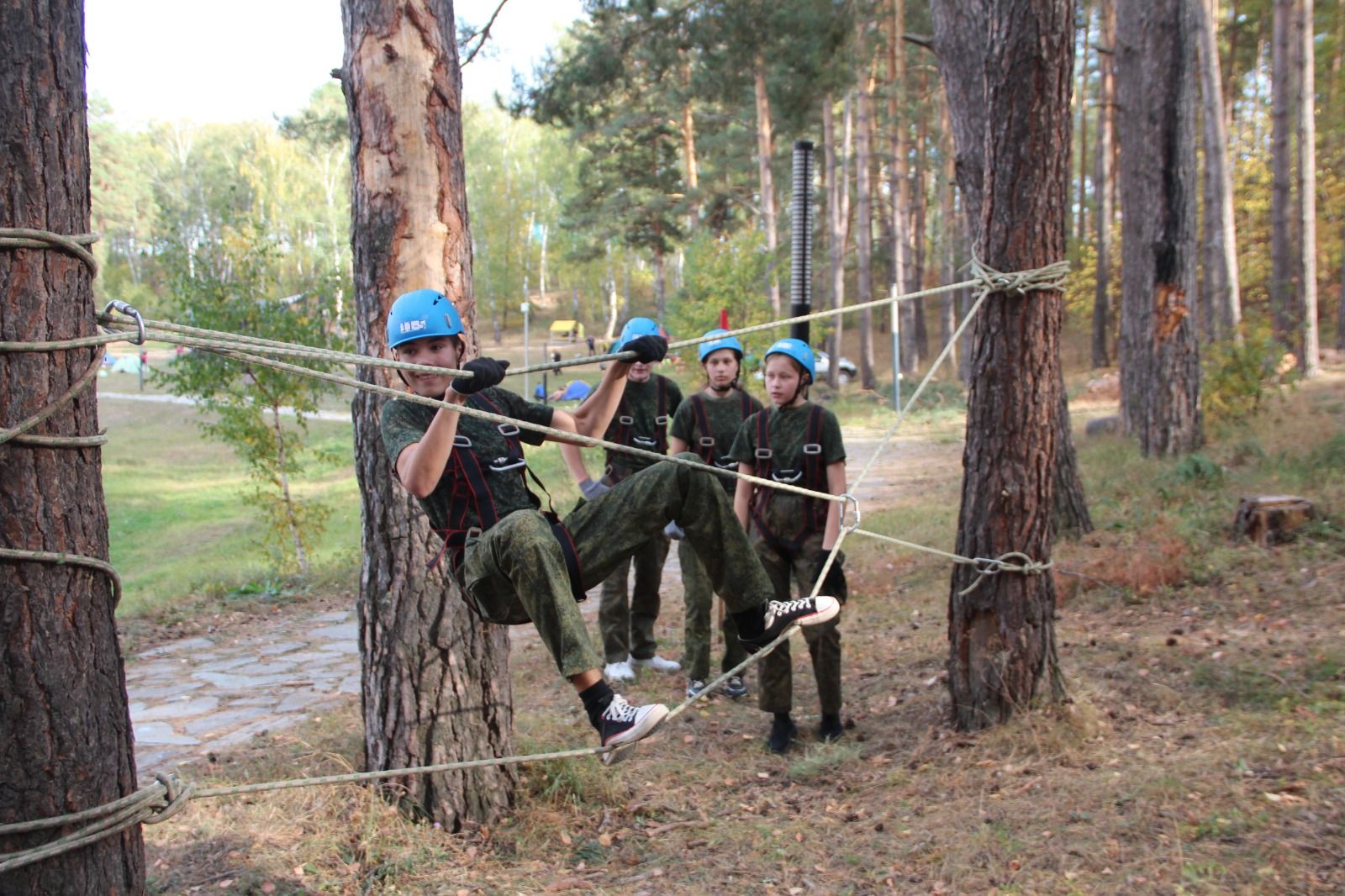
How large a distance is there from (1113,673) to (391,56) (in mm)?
4822

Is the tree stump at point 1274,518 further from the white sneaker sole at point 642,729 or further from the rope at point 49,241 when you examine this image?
the rope at point 49,241

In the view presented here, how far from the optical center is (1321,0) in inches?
1238

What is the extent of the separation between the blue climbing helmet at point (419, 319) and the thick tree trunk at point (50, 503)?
48.4 inches

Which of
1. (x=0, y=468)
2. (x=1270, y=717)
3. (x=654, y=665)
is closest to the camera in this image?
(x=0, y=468)

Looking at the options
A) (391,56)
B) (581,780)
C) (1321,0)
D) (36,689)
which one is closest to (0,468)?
(36,689)

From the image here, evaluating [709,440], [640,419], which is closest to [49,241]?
[709,440]

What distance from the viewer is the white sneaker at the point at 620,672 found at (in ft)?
23.4

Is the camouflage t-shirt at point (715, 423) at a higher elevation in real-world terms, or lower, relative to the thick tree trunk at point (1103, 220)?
lower

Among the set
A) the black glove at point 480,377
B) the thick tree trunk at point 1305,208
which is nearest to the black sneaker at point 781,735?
the black glove at point 480,377

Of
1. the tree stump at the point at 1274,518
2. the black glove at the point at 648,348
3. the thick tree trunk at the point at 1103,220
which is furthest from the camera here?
the thick tree trunk at the point at 1103,220

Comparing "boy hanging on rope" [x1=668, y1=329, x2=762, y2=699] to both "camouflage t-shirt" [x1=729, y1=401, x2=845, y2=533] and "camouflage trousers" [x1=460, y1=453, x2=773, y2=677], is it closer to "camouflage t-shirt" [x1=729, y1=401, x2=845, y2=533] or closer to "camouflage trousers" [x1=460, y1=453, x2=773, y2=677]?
"camouflage t-shirt" [x1=729, y1=401, x2=845, y2=533]

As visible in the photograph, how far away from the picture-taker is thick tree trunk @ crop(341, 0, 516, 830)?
15.9 feet

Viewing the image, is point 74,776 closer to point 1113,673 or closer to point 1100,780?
point 1100,780

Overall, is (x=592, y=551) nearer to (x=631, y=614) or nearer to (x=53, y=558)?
(x=53, y=558)
